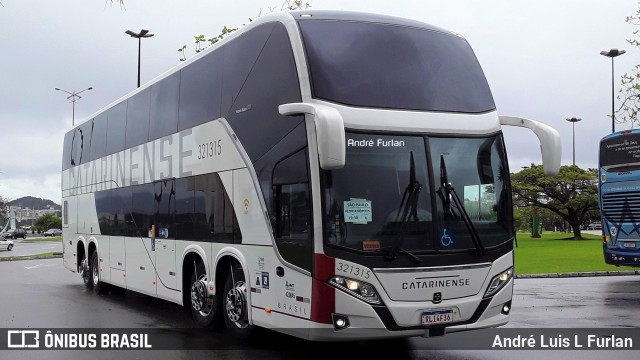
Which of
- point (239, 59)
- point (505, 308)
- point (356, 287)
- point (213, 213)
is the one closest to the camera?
point (356, 287)

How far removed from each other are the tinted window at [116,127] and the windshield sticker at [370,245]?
26.8ft

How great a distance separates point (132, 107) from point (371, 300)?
26.8 feet

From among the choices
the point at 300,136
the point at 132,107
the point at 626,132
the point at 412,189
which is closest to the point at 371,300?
the point at 412,189

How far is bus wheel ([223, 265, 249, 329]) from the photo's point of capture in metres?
8.98

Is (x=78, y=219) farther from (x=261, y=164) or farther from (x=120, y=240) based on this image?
(x=261, y=164)

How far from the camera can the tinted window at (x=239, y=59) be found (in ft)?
28.6

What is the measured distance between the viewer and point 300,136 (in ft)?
24.6

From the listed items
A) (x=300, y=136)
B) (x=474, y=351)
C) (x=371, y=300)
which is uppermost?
(x=300, y=136)

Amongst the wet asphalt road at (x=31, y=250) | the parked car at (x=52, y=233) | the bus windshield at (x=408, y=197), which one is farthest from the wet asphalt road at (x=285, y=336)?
the parked car at (x=52, y=233)

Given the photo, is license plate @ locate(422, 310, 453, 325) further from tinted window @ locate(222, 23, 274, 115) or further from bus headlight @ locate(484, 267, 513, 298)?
tinted window @ locate(222, 23, 274, 115)

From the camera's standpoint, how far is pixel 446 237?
24.5ft

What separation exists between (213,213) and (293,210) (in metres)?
2.47

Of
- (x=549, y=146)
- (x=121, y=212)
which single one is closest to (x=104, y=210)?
(x=121, y=212)

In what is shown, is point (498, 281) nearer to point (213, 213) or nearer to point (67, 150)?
point (213, 213)
